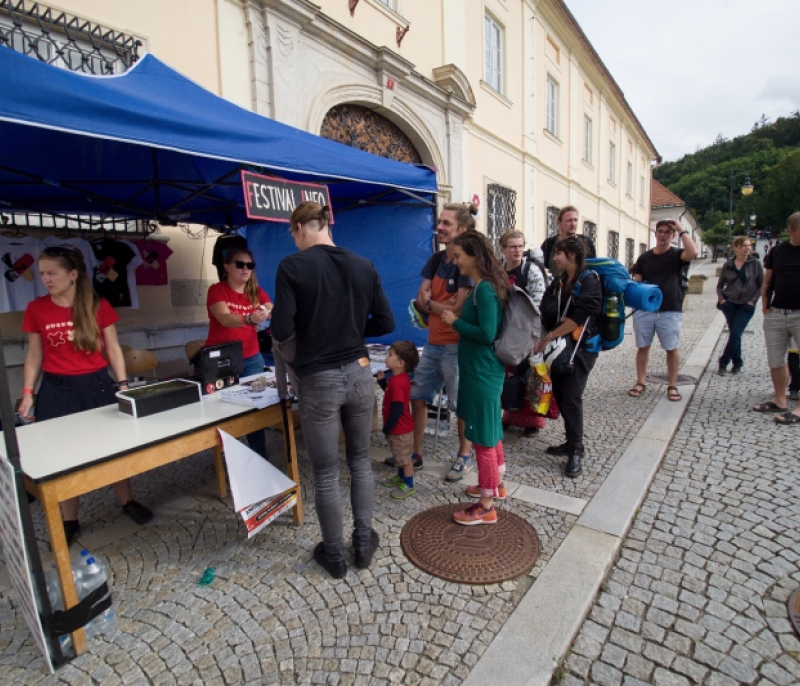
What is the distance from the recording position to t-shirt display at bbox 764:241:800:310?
4309 mm

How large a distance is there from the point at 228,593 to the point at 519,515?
5.55 feet

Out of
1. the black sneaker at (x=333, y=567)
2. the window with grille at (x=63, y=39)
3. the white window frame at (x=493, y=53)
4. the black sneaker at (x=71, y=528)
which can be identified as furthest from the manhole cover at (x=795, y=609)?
the white window frame at (x=493, y=53)

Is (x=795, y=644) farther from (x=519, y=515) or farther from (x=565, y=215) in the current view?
(x=565, y=215)

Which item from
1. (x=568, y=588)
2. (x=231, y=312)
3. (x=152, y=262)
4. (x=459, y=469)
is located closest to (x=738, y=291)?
(x=459, y=469)

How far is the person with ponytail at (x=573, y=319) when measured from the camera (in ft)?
10.7

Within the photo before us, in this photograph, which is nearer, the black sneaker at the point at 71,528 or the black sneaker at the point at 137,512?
the black sneaker at the point at 71,528

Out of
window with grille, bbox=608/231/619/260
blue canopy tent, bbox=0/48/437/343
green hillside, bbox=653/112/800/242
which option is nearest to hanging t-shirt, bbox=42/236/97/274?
blue canopy tent, bbox=0/48/437/343

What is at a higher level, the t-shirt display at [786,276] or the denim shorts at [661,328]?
the t-shirt display at [786,276]

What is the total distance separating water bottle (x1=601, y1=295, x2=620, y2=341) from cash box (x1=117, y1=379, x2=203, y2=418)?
108 inches

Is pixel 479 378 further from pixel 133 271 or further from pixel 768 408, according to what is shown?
pixel 133 271

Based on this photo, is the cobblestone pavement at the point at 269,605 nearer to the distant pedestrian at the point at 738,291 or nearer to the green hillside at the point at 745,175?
the distant pedestrian at the point at 738,291

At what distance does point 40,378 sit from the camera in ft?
9.29

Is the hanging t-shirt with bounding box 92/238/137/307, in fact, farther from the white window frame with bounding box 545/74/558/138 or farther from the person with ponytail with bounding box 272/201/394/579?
the white window frame with bounding box 545/74/558/138

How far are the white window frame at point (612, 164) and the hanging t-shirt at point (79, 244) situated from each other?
20.2 meters
